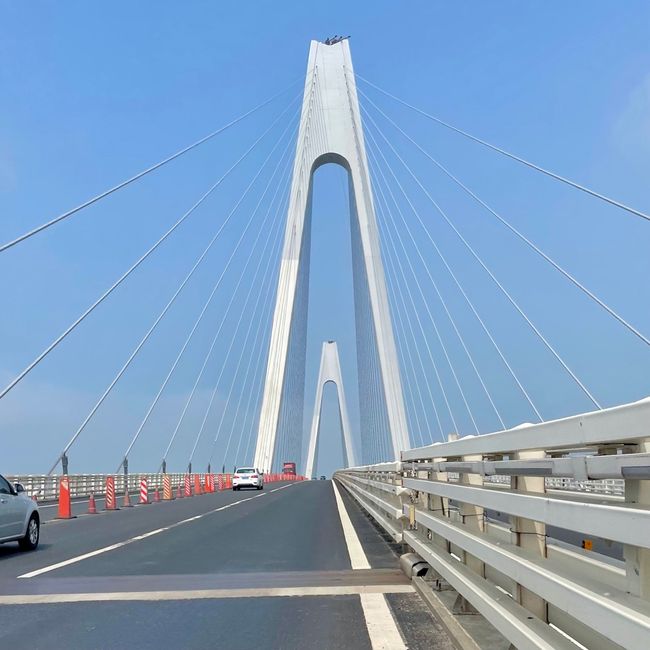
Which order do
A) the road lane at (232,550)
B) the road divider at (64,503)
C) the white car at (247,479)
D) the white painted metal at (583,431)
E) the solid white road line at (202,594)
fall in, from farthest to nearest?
the white car at (247,479), the road divider at (64,503), the road lane at (232,550), the solid white road line at (202,594), the white painted metal at (583,431)

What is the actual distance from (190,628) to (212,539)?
6804 mm

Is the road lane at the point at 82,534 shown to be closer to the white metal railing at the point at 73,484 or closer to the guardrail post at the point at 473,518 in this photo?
the guardrail post at the point at 473,518

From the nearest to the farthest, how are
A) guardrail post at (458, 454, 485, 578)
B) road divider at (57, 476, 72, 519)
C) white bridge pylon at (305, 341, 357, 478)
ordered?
guardrail post at (458, 454, 485, 578)
road divider at (57, 476, 72, 519)
white bridge pylon at (305, 341, 357, 478)

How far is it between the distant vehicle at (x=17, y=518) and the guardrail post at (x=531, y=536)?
29.2 ft

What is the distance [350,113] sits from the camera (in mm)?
40625

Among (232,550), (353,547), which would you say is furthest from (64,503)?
(353,547)

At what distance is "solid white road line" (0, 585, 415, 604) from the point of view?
289 inches

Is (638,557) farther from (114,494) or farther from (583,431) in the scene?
(114,494)

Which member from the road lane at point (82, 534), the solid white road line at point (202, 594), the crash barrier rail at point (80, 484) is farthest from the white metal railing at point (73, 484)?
the solid white road line at point (202, 594)

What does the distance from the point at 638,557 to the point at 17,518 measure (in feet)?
35.1

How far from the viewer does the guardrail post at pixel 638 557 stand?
2.50 meters

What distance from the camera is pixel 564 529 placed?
12.5 ft

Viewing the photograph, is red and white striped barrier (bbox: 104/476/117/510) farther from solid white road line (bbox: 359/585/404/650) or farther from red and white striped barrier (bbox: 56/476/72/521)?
solid white road line (bbox: 359/585/404/650)

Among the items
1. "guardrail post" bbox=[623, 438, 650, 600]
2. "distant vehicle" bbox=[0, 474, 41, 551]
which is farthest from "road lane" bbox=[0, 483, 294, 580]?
"guardrail post" bbox=[623, 438, 650, 600]
